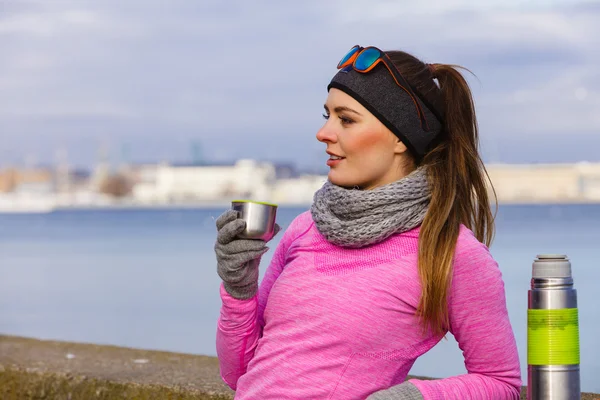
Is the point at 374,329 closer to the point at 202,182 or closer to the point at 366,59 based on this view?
the point at 366,59

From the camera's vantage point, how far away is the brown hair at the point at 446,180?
2.14 m

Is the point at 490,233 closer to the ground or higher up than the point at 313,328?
higher up

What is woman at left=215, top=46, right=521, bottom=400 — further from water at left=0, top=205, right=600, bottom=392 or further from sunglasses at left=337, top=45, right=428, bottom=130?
water at left=0, top=205, right=600, bottom=392

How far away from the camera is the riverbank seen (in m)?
3.31

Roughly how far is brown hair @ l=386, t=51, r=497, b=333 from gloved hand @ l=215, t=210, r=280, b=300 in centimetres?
40

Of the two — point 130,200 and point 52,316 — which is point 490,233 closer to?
point 52,316

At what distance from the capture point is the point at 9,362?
3.88m

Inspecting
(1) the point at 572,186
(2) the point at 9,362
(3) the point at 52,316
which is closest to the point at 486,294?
(2) the point at 9,362

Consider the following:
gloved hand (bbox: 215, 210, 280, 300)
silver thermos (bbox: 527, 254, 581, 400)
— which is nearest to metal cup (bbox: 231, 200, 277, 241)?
gloved hand (bbox: 215, 210, 280, 300)

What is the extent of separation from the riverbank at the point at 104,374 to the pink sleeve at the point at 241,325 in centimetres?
69

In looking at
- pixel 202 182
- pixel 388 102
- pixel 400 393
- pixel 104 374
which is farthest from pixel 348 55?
pixel 202 182

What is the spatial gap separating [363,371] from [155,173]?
10404 centimetres

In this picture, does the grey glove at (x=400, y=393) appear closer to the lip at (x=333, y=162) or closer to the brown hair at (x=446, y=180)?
the brown hair at (x=446, y=180)

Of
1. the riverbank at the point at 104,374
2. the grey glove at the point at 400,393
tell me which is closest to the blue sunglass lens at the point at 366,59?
the grey glove at the point at 400,393
